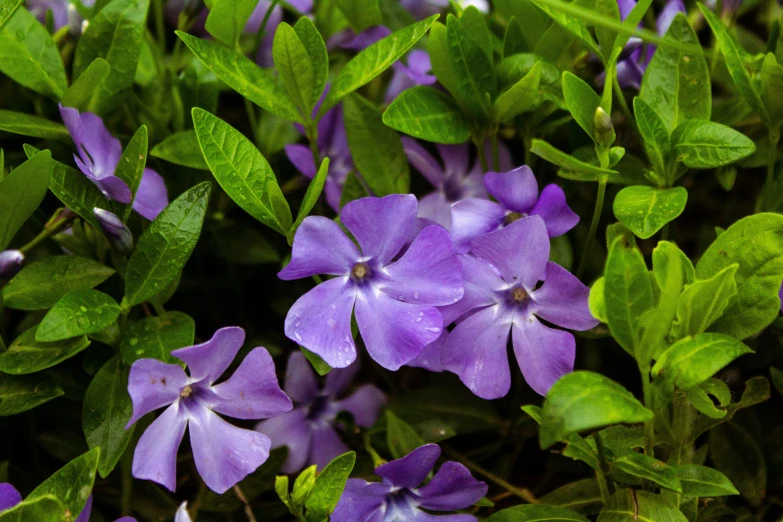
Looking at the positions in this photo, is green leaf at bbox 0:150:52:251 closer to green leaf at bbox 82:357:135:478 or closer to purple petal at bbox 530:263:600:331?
green leaf at bbox 82:357:135:478

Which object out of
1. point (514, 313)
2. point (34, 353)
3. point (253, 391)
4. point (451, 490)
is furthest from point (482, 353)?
point (34, 353)

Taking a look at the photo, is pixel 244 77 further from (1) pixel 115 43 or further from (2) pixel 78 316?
(2) pixel 78 316

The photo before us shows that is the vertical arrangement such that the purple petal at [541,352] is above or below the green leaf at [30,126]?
below

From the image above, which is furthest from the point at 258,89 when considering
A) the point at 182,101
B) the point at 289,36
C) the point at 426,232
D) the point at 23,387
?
the point at 23,387

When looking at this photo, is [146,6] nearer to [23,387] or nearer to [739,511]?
[23,387]

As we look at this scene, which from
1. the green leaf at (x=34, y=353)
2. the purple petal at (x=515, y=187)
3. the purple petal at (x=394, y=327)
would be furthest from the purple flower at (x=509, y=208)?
the green leaf at (x=34, y=353)

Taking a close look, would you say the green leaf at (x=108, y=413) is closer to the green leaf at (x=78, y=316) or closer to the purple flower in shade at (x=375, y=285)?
the green leaf at (x=78, y=316)

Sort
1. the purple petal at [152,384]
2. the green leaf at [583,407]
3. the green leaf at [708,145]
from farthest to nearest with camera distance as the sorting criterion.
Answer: the green leaf at [708,145] → the purple petal at [152,384] → the green leaf at [583,407]

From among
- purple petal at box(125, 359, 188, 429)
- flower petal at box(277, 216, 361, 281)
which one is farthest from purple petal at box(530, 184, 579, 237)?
purple petal at box(125, 359, 188, 429)
